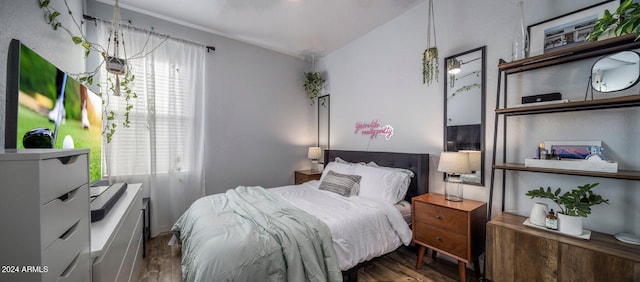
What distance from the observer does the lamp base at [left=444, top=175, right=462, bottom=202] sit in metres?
2.01

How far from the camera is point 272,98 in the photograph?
11.9 ft

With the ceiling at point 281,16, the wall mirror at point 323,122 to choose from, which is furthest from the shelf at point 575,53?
the wall mirror at point 323,122

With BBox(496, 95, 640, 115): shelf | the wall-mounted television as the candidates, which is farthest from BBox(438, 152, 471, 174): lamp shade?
the wall-mounted television

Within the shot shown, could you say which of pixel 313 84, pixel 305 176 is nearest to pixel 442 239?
pixel 305 176

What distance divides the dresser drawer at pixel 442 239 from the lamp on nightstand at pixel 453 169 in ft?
1.09

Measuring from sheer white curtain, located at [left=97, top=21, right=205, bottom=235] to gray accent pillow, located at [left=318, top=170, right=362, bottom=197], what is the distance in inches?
66.8

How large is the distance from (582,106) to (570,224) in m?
0.76

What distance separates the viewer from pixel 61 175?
2.34ft

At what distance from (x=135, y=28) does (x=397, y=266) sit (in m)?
3.80

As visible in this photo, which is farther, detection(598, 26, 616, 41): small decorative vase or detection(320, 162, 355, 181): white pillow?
detection(320, 162, 355, 181): white pillow

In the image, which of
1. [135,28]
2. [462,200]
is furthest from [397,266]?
[135,28]

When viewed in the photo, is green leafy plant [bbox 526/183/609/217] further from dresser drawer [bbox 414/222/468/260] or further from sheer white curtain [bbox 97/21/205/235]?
sheer white curtain [bbox 97/21/205/235]

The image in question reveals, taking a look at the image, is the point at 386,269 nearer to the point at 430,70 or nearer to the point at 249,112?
the point at 430,70

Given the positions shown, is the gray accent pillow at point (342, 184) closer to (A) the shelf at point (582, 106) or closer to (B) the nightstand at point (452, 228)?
(B) the nightstand at point (452, 228)
